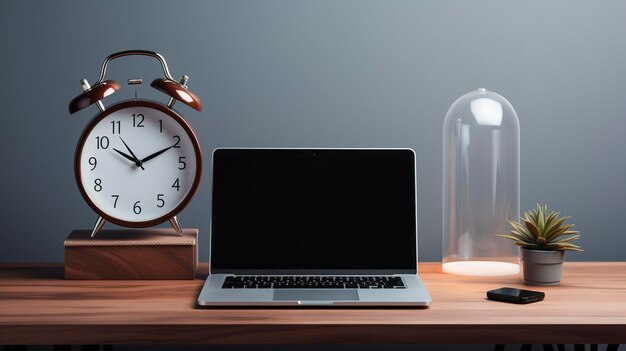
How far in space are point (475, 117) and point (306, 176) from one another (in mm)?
433

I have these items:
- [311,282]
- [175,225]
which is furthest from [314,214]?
[175,225]

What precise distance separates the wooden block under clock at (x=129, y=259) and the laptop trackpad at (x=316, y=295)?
0.24 meters

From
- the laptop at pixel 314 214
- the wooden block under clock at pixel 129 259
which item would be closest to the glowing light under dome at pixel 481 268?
the laptop at pixel 314 214

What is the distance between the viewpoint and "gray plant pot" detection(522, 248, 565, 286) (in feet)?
4.94

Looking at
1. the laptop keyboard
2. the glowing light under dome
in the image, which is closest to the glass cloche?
the glowing light under dome

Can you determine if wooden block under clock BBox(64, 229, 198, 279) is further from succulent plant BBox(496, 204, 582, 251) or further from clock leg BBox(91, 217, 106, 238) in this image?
succulent plant BBox(496, 204, 582, 251)

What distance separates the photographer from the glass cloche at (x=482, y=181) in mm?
1762

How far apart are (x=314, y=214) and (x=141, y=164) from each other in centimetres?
36

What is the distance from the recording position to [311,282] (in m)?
1.47

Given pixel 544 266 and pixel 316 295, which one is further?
pixel 544 266

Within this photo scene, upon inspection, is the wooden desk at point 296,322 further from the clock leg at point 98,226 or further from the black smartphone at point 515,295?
the clock leg at point 98,226

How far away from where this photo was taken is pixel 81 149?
156 centimetres

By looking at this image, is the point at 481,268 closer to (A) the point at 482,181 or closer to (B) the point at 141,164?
(A) the point at 482,181

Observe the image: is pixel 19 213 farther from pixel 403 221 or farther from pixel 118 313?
pixel 403 221
